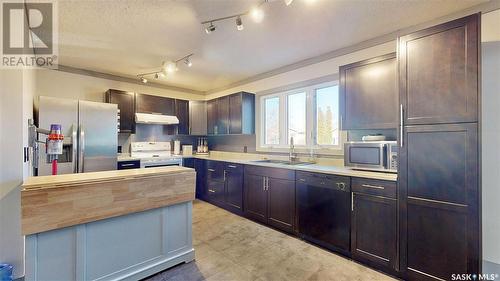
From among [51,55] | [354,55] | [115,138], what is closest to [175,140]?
[115,138]

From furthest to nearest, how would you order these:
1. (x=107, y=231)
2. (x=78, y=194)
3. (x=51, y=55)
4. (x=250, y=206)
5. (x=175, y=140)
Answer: (x=175, y=140) < (x=250, y=206) < (x=51, y=55) < (x=107, y=231) < (x=78, y=194)

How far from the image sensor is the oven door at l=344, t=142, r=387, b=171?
2.27 metres

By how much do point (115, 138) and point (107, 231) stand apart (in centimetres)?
216

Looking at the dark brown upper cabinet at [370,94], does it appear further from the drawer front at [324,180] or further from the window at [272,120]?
the window at [272,120]

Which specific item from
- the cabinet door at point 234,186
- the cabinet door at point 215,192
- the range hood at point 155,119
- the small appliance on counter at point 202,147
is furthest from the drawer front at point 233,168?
the range hood at point 155,119

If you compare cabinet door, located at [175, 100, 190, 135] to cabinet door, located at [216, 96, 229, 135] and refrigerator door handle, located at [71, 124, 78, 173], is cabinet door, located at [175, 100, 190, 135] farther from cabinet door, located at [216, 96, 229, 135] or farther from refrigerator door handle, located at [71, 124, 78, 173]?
refrigerator door handle, located at [71, 124, 78, 173]

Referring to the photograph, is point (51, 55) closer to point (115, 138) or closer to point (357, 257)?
point (115, 138)

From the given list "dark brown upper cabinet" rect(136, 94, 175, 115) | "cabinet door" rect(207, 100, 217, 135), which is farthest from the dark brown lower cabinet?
"dark brown upper cabinet" rect(136, 94, 175, 115)

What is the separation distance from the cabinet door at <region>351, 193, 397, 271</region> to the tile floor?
0.42 feet

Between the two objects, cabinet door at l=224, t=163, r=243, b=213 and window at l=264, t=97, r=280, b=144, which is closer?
cabinet door at l=224, t=163, r=243, b=213

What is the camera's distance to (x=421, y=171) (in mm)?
1897

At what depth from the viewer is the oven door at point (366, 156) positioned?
7.43 ft

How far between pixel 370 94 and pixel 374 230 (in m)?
1.46

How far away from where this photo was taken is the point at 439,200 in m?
1.81
